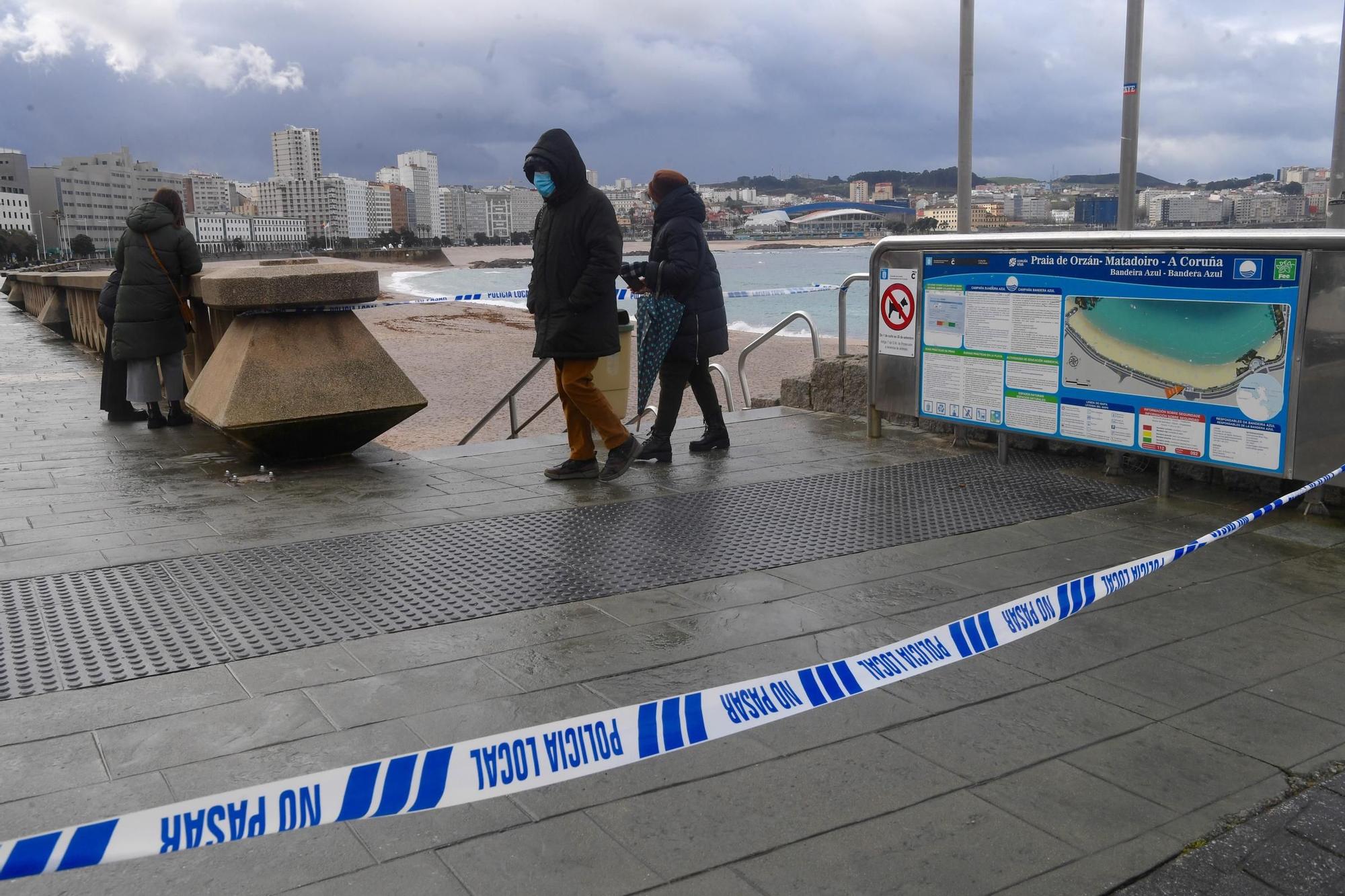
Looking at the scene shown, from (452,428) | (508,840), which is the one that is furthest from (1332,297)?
(452,428)

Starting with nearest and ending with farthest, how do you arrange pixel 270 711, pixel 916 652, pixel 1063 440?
pixel 916 652 < pixel 270 711 < pixel 1063 440

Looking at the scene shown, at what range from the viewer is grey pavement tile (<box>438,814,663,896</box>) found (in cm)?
258

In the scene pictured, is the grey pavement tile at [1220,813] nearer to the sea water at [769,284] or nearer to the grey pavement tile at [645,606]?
the grey pavement tile at [645,606]

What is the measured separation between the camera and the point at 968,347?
725 centimetres

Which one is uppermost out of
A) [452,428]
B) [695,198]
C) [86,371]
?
[695,198]

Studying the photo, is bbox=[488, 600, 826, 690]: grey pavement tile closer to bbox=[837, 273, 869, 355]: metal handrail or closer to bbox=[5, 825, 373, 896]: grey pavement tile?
bbox=[5, 825, 373, 896]: grey pavement tile

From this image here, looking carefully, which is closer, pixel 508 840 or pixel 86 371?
pixel 508 840

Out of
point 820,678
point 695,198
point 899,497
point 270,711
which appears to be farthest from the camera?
point 695,198

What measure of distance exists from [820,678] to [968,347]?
Result: 16.3ft

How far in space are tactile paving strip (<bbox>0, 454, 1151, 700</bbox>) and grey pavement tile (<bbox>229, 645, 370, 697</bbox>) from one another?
9cm

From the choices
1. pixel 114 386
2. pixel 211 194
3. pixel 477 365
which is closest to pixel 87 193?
pixel 211 194

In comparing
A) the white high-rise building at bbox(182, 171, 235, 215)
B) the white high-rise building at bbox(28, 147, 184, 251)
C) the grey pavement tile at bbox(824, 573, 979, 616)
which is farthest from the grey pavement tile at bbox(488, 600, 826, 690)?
the white high-rise building at bbox(182, 171, 235, 215)

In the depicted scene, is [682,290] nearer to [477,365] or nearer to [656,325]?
[656,325]

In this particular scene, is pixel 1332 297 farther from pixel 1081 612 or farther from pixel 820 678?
pixel 820 678
